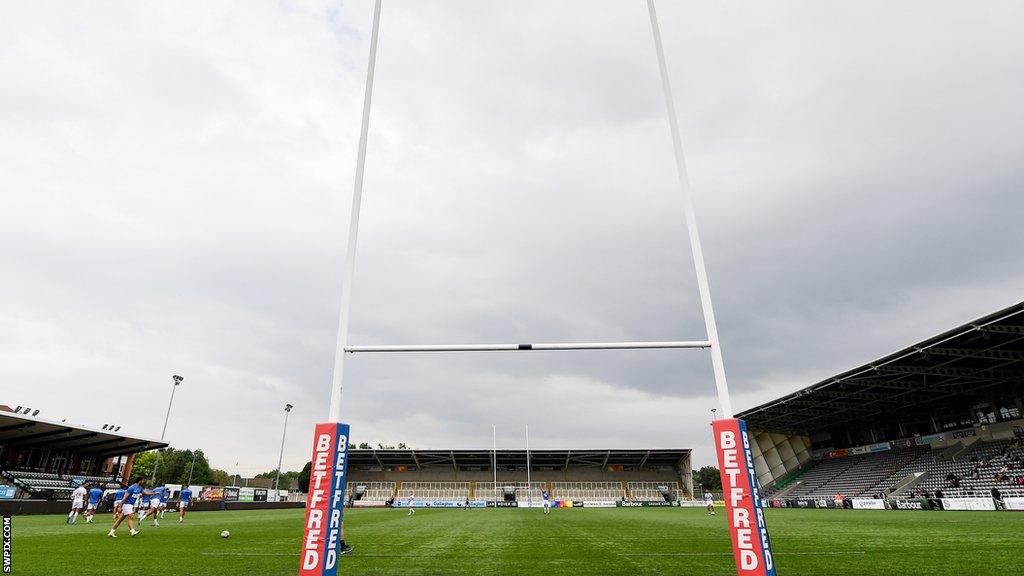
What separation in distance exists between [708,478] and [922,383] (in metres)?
86.9

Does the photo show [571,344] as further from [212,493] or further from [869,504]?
[212,493]

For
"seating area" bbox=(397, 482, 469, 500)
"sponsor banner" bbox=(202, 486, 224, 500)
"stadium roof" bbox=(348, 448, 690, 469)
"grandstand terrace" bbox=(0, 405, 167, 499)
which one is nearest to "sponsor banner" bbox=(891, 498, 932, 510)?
"stadium roof" bbox=(348, 448, 690, 469)

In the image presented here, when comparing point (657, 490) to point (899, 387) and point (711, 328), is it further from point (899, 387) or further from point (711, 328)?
point (711, 328)

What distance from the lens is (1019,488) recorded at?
22438mm

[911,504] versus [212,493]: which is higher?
[212,493]

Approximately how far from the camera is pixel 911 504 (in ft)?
85.2

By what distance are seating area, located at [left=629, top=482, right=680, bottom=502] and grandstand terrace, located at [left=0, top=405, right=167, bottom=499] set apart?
1686 inches

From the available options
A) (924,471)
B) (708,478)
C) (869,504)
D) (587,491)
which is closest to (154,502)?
(869,504)

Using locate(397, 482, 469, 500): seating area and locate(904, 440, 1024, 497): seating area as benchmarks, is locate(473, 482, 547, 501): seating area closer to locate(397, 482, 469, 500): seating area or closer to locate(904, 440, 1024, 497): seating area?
locate(397, 482, 469, 500): seating area

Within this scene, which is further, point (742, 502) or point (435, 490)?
point (435, 490)

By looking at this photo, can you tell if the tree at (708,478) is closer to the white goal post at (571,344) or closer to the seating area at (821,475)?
the seating area at (821,475)

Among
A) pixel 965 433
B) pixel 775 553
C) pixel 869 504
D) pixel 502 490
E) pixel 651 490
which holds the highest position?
pixel 965 433

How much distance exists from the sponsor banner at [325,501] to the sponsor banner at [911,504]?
30843mm

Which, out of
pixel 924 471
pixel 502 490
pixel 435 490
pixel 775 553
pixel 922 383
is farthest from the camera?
pixel 435 490
